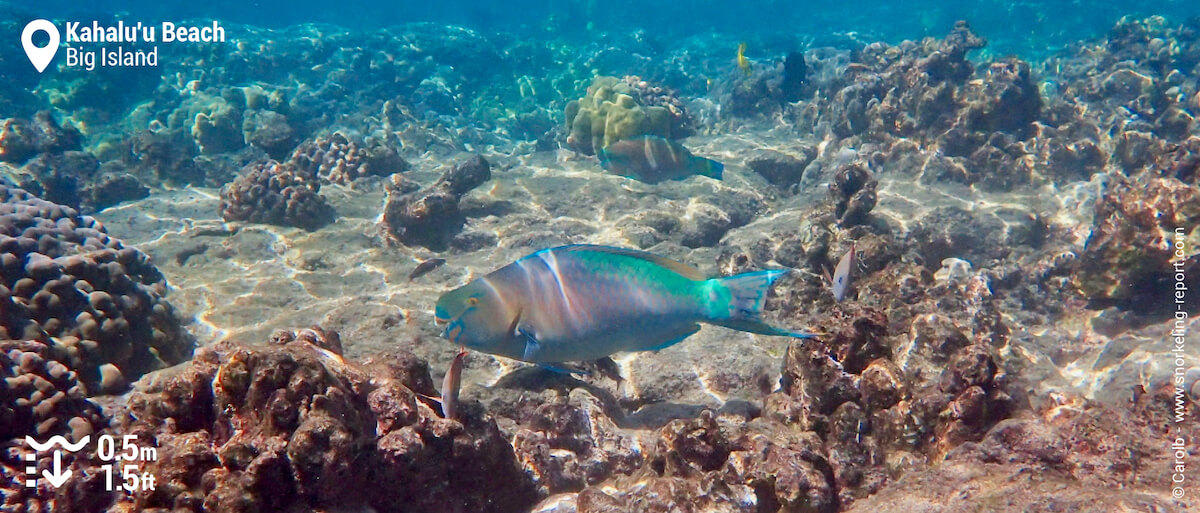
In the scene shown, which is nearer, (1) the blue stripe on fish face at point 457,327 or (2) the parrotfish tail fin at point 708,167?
(1) the blue stripe on fish face at point 457,327

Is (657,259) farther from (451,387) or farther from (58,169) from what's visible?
(58,169)

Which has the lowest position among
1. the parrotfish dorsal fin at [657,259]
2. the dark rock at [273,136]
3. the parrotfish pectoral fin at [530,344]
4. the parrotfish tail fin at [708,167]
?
the parrotfish pectoral fin at [530,344]

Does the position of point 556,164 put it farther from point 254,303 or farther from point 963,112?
point 963,112

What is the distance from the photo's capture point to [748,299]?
2.77 metres

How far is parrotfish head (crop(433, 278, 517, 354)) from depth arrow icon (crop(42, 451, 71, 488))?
187cm

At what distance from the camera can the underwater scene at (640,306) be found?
2508 mm

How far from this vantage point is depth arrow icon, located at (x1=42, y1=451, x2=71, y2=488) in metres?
2.71

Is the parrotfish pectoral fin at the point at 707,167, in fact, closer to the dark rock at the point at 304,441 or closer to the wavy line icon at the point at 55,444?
the dark rock at the point at 304,441

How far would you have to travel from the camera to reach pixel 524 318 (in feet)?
10.3

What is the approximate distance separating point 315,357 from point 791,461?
2.25 metres

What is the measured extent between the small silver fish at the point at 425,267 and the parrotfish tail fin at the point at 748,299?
445cm

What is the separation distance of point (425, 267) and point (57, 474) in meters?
3.93

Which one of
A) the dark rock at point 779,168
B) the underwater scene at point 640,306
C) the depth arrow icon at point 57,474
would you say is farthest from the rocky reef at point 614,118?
the depth arrow icon at point 57,474

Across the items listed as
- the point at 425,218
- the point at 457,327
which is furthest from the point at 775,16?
the point at 457,327
